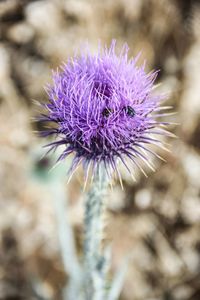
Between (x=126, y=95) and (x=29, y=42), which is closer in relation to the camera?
(x=126, y=95)

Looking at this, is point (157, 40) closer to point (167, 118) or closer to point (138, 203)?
point (167, 118)

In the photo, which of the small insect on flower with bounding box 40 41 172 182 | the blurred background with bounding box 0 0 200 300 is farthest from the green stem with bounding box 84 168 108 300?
the blurred background with bounding box 0 0 200 300

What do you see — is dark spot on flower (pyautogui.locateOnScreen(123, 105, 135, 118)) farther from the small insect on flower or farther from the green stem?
the green stem

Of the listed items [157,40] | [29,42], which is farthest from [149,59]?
[29,42]

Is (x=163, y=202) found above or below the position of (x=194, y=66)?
below

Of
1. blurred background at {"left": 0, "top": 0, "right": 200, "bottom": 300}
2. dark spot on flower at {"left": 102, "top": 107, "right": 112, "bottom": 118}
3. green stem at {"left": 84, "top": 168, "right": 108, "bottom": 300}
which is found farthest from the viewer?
blurred background at {"left": 0, "top": 0, "right": 200, "bottom": 300}

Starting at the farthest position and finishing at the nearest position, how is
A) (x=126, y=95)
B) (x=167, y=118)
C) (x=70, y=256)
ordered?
(x=167, y=118) → (x=70, y=256) → (x=126, y=95)

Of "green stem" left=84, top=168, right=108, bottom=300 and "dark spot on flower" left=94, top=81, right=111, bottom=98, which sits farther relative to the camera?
"green stem" left=84, top=168, right=108, bottom=300
